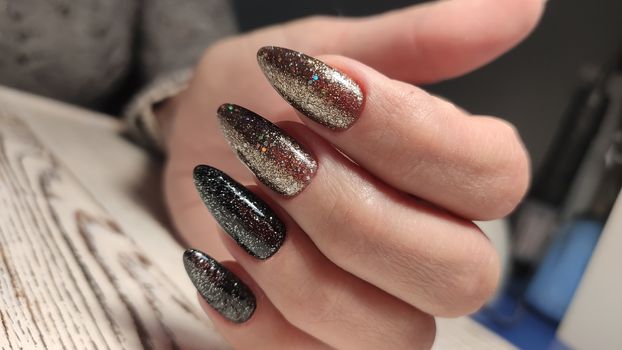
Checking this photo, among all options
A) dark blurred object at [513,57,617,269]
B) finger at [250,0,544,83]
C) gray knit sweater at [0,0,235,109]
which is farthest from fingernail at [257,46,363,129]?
dark blurred object at [513,57,617,269]

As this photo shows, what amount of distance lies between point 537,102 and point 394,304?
685 mm

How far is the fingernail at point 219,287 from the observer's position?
24 centimetres

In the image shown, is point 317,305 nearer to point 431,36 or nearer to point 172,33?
point 431,36

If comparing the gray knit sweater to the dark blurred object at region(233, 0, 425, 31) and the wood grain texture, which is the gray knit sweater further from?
the wood grain texture

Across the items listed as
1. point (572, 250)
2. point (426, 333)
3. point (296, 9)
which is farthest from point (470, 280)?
point (296, 9)

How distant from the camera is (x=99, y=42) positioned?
24.5 inches

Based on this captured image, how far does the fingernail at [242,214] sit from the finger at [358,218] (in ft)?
0.03

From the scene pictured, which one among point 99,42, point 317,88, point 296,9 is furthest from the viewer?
point 296,9

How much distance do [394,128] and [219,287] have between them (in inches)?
3.9

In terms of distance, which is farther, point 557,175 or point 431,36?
point 557,175

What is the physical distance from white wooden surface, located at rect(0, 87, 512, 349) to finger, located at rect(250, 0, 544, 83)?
0.17m

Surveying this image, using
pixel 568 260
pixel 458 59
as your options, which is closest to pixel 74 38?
pixel 458 59

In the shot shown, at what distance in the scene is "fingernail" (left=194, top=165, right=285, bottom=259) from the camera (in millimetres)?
237

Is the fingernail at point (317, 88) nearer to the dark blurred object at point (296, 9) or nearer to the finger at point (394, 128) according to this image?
the finger at point (394, 128)
